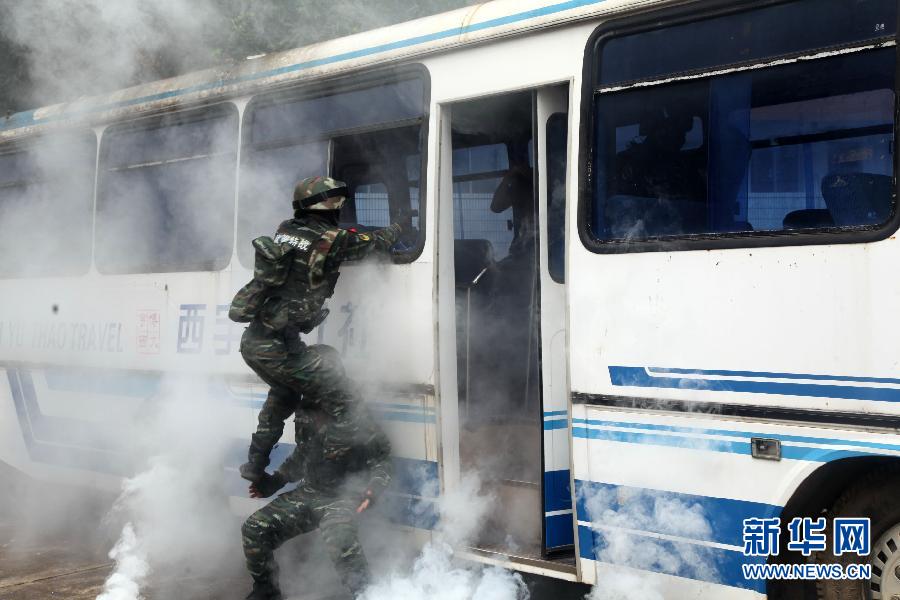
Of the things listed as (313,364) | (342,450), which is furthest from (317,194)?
(342,450)

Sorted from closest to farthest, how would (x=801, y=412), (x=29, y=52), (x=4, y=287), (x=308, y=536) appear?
(x=801, y=412), (x=308, y=536), (x=4, y=287), (x=29, y=52)

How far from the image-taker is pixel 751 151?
4184 millimetres

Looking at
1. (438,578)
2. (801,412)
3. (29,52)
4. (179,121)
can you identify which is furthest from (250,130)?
(29,52)

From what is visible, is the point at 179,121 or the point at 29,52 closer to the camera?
the point at 179,121

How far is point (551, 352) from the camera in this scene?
16.3 ft

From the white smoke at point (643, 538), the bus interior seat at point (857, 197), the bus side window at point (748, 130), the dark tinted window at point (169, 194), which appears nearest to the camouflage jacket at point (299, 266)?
the dark tinted window at point (169, 194)

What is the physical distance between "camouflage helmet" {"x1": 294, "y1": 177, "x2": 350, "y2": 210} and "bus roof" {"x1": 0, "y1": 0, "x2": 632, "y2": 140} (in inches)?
31.8

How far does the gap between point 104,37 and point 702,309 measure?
21.6ft

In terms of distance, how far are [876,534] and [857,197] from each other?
1.41 metres

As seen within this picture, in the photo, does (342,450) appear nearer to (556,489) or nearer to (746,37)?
(556,489)

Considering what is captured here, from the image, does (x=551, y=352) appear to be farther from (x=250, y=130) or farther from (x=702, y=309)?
(x=250, y=130)

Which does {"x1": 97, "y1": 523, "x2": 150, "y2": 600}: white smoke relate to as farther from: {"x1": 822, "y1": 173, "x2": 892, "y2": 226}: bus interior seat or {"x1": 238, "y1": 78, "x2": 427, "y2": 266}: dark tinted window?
{"x1": 822, "y1": 173, "x2": 892, "y2": 226}: bus interior seat

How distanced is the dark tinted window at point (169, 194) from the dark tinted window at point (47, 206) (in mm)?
264

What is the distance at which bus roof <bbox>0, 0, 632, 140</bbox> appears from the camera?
4.88m
